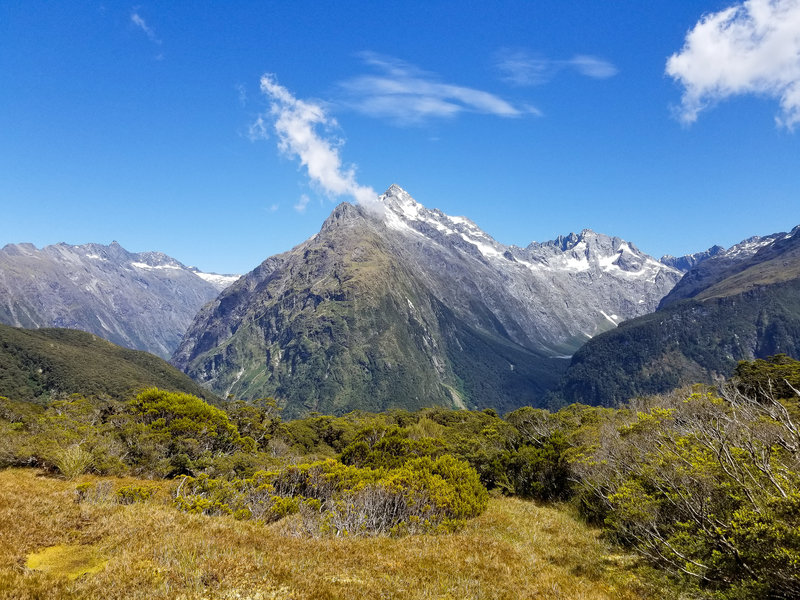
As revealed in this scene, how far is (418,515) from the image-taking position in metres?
25.1

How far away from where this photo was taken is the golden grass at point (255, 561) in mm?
12133

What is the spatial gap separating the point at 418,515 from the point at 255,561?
13110 millimetres

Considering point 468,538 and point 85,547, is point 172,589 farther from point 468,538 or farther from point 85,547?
point 468,538

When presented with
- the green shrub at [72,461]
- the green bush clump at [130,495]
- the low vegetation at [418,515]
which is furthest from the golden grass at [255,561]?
the green shrub at [72,461]

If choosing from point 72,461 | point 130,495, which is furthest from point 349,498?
point 72,461

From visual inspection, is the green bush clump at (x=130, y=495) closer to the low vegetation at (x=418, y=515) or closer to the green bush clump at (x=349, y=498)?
the low vegetation at (x=418, y=515)

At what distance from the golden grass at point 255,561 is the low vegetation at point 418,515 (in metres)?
0.09

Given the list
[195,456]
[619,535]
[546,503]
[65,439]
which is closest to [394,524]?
[619,535]

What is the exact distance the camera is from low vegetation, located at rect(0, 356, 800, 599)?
13.2 metres

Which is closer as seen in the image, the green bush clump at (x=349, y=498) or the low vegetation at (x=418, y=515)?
the low vegetation at (x=418, y=515)

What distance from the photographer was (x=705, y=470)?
16.5 m

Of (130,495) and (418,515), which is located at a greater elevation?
(418,515)

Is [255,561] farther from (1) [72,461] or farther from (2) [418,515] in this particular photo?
(1) [72,461]

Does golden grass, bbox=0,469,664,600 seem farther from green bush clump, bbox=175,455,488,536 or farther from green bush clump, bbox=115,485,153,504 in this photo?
green bush clump, bbox=175,455,488,536
